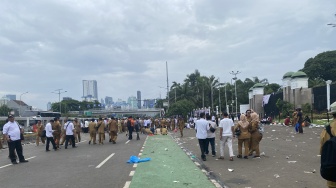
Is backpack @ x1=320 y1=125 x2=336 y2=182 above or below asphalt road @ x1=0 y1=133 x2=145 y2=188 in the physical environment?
above

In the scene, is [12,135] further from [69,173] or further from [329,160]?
[329,160]

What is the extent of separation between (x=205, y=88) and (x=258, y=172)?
5967 centimetres

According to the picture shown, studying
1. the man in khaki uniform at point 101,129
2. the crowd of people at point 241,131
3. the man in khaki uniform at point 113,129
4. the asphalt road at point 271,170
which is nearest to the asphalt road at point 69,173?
the asphalt road at point 271,170

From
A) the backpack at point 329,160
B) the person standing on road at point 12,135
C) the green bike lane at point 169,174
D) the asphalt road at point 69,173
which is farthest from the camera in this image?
the person standing on road at point 12,135

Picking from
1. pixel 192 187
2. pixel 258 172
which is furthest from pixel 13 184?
pixel 258 172

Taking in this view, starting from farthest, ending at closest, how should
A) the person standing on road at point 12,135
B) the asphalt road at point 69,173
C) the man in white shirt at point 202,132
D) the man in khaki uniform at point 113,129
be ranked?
1. the man in khaki uniform at point 113,129
2. the person standing on road at point 12,135
3. the man in white shirt at point 202,132
4. the asphalt road at point 69,173

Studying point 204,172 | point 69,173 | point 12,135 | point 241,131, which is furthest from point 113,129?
point 204,172

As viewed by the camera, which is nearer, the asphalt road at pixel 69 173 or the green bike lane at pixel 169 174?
the green bike lane at pixel 169 174

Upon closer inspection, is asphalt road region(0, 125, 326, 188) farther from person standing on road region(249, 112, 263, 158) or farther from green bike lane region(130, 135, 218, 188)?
person standing on road region(249, 112, 263, 158)

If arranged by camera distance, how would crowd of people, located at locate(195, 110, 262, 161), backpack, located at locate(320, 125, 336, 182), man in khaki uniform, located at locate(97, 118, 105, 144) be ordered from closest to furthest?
backpack, located at locate(320, 125, 336, 182) < crowd of people, located at locate(195, 110, 262, 161) < man in khaki uniform, located at locate(97, 118, 105, 144)

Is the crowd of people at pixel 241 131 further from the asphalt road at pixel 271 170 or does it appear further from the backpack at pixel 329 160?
the backpack at pixel 329 160

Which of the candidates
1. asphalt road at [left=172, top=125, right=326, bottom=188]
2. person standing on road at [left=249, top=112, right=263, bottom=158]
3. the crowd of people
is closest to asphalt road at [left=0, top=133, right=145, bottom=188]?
asphalt road at [left=172, top=125, right=326, bottom=188]

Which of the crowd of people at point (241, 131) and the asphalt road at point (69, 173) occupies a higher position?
the crowd of people at point (241, 131)

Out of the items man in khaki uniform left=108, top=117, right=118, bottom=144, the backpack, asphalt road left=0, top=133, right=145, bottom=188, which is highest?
the backpack
